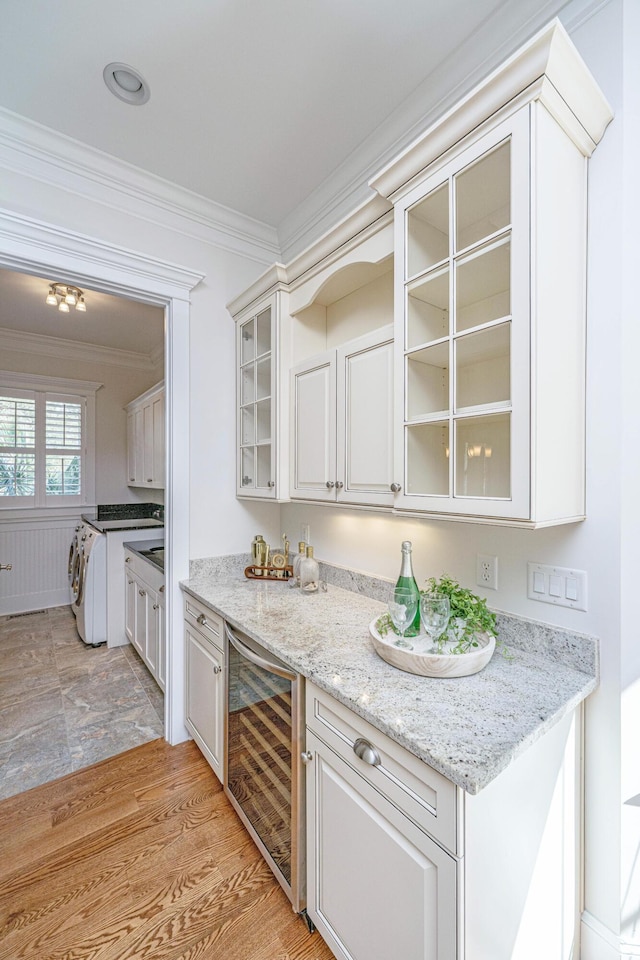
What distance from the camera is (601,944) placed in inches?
46.3

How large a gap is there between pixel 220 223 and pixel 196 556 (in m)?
1.86

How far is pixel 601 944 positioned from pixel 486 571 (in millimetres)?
1057

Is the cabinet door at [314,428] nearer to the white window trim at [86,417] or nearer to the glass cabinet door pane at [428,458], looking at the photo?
the glass cabinet door pane at [428,458]

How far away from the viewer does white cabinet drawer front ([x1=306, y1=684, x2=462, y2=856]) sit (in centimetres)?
82

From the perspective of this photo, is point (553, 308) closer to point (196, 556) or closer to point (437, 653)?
point (437, 653)

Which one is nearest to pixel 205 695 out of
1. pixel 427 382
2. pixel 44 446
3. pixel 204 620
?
pixel 204 620

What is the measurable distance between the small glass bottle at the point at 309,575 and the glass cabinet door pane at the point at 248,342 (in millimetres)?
1138

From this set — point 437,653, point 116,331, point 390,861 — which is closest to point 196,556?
point 437,653

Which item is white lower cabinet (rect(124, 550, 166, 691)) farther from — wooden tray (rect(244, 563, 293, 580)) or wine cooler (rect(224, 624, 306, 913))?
wine cooler (rect(224, 624, 306, 913))

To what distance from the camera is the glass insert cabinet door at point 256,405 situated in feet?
6.92

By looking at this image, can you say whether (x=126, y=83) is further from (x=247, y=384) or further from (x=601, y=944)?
(x=601, y=944)

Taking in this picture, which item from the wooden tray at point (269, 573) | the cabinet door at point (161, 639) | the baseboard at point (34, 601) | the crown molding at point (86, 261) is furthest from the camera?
the baseboard at point (34, 601)

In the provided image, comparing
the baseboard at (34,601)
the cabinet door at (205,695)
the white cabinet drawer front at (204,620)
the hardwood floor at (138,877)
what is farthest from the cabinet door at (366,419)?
A: the baseboard at (34,601)

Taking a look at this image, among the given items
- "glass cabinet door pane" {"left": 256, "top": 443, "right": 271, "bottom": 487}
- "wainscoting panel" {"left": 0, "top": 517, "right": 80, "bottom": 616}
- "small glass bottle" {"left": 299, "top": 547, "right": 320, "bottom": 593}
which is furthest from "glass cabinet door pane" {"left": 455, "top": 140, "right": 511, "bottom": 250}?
"wainscoting panel" {"left": 0, "top": 517, "right": 80, "bottom": 616}
